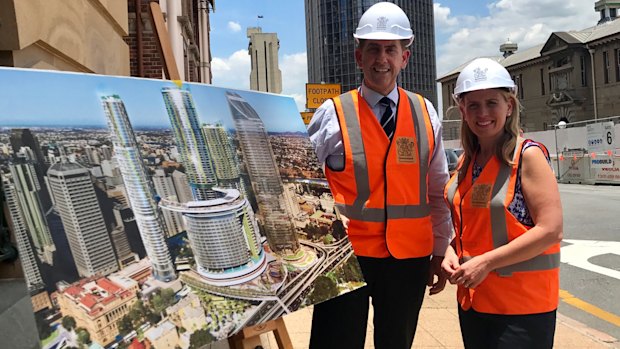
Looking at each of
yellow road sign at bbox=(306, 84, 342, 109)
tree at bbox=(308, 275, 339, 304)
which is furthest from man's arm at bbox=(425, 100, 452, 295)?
yellow road sign at bbox=(306, 84, 342, 109)

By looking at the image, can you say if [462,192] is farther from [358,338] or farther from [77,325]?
[77,325]

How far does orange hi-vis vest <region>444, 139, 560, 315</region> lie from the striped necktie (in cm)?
49

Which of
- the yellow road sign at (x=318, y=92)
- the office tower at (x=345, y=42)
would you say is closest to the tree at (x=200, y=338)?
the yellow road sign at (x=318, y=92)

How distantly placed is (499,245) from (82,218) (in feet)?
5.46

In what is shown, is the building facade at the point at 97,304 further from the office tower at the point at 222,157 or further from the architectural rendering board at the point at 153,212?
the office tower at the point at 222,157

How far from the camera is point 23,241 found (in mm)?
1361

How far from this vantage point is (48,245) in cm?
140

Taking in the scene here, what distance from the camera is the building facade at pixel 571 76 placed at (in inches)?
1916

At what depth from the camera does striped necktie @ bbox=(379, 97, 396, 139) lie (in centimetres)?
261

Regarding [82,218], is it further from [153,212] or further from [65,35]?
[65,35]

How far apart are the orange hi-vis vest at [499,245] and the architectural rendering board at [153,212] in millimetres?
579

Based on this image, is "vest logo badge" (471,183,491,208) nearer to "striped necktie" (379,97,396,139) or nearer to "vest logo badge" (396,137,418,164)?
"vest logo badge" (396,137,418,164)

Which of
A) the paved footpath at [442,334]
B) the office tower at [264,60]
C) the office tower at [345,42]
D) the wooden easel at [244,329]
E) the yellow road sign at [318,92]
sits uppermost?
the office tower at [345,42]

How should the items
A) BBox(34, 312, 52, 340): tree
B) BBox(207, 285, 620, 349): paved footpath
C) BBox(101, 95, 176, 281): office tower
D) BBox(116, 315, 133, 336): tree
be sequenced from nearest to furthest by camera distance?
BBox(34, 312, 52, 340): tree < BBox(116, 315, 133, 336): tree < BBox(101, 95, 176, 281): office tower < BBox(207, 285, 620, 349): paved footpath
